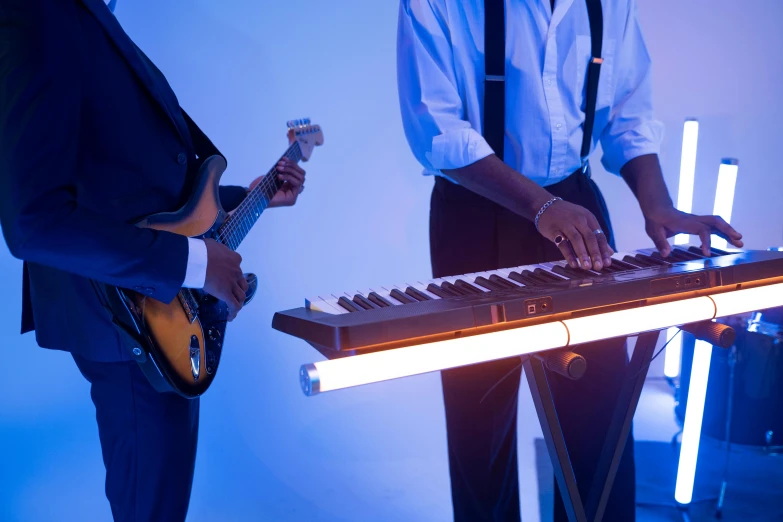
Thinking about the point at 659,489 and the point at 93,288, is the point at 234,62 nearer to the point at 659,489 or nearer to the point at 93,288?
the point at 93,288

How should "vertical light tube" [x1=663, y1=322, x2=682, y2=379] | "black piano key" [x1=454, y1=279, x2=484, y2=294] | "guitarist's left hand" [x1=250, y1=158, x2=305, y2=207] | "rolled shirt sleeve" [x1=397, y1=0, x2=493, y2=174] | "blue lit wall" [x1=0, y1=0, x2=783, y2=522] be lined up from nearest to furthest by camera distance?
"black piano key" [x1=454, y1=279, x2=484, y2=294], "rolled shirt sleeve" [x1=397, y1=0, x2=493, y2=174], "guitarist's left hand" [x1=250, y1=158, x2=305, y2=207], "blue lit wall" [x1=0, y1=0, x2=783, y2=522], "vertical light tube" [x1=663, y1=322, x2=682, y2=379]

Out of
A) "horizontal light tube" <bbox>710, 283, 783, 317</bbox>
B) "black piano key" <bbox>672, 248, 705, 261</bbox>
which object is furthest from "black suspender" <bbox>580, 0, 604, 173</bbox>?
"horizontal light tube" <bbox>710, 283, 783, 317</bbox>

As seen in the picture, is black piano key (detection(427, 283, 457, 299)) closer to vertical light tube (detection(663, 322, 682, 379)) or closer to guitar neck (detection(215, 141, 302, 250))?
guitar neck (detection(215, 141, 302, 250))

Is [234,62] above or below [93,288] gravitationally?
above

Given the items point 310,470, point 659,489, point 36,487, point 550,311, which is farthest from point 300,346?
point 550,311

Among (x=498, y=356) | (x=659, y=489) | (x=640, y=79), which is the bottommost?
(x=659, y=489)

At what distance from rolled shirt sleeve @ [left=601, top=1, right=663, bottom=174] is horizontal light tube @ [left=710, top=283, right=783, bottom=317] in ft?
2.37

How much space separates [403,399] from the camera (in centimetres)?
378

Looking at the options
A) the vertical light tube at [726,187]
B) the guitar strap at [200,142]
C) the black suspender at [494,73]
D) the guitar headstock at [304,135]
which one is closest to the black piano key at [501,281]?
the black suspender at [494,73]

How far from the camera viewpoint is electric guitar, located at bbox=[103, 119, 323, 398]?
1.46 m

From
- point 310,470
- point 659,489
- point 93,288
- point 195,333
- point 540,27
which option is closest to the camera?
point 93,288

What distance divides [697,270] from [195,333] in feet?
3.79

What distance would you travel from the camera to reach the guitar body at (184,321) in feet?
4.82

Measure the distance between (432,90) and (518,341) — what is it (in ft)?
2.88
